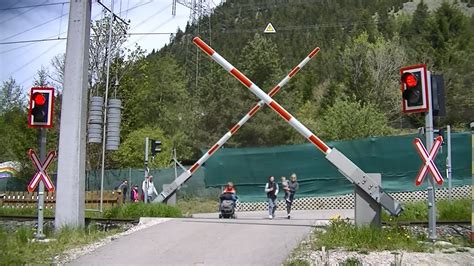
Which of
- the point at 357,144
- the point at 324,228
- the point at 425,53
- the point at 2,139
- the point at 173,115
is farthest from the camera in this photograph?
the point at 425,53

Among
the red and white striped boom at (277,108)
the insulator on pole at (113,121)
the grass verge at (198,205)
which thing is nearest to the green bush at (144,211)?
the insulator on pole at (113,121)

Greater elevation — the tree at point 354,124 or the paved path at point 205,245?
the tree at point 354,124

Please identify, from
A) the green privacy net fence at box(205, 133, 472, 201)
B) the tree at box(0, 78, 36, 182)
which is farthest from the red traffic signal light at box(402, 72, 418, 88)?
the tree at box(0, 78, 36, 182)

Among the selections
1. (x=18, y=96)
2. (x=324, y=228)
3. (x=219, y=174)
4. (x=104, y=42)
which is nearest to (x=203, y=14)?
(x=18, y=96)

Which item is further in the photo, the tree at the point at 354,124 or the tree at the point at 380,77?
the tree at the point at 380,77

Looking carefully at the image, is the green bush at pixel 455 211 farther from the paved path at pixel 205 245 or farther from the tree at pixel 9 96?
the tree at pixel 9 96

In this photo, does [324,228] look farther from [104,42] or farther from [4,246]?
[104,42]

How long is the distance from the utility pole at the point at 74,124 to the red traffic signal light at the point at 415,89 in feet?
26.4

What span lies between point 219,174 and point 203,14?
39.0 meters

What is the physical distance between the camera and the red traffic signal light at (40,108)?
13.0 m

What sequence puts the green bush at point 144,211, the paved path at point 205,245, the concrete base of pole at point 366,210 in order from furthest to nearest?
the green bush at point 144,211
the concrete base of pole at point 366,210
the paved path at point 205,245

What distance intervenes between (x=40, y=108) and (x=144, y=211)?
508 centimetres

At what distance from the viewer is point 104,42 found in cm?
3497

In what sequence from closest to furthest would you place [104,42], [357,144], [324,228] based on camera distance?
[324,228] < [357,144] < [104,42]
